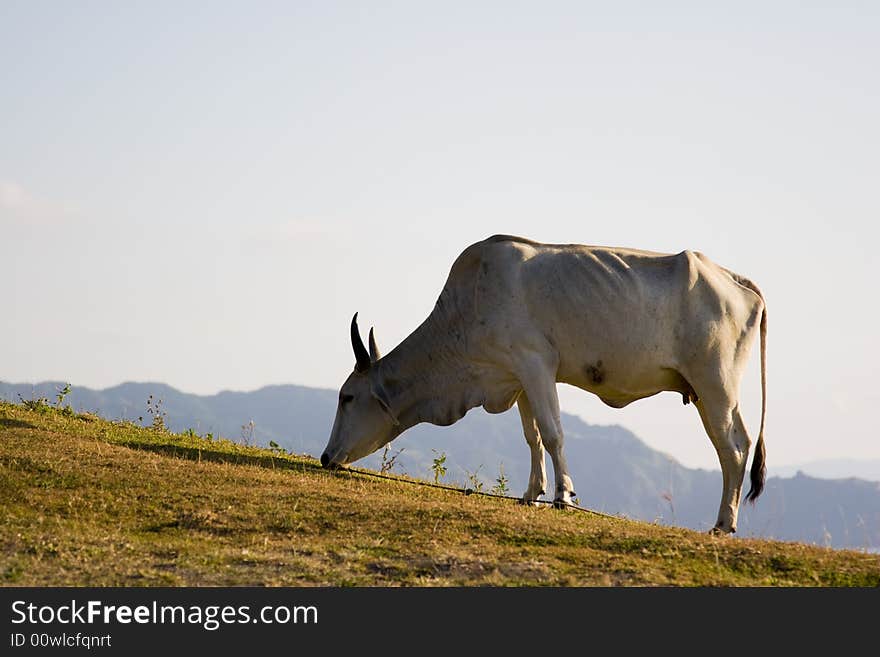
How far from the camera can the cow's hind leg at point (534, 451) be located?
15.4 m

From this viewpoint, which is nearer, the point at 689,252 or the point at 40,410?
the point at 689,252

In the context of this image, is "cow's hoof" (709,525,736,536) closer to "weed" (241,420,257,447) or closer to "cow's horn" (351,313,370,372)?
"cow's horn" (351,313,370,372)

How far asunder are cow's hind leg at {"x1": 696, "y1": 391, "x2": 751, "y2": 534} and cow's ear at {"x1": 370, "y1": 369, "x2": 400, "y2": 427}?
362cm

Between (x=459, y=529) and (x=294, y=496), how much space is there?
2015mm

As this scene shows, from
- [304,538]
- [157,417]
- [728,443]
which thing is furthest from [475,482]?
[304,538]

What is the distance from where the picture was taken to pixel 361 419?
52.9 ft

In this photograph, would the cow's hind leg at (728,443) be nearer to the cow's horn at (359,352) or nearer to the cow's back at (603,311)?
the cow's back at (603,311)

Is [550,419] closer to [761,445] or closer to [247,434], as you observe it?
[761,445]

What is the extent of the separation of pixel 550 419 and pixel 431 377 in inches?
76.4

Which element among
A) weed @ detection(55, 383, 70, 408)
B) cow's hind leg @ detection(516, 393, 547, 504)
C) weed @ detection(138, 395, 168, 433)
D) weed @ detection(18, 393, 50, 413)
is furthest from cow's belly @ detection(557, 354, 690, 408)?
weed @ detection(55, 383, 70, 408)

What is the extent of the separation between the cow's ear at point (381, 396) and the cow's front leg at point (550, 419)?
2077 mm
